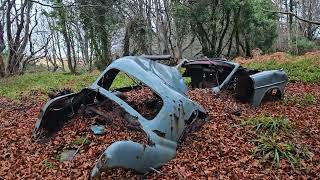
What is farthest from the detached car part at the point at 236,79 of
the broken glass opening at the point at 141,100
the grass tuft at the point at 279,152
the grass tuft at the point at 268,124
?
the grass tuft at the point at 279,152

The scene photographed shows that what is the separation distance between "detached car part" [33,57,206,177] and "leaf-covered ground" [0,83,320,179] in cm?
24

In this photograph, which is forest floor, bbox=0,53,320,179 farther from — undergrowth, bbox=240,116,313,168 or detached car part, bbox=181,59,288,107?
detached car part, bbox=181,59,288,107

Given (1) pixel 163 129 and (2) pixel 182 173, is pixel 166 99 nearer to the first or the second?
(1) pixel 163 129

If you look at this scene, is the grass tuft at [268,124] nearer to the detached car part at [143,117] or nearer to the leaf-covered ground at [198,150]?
the leaf-covered ground at [198,150]

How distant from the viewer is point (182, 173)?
17.6 feet

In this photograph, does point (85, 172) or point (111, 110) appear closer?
point (85, 172)

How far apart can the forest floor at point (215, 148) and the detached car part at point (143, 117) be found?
245mm

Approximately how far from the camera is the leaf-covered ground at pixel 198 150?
5508 mm

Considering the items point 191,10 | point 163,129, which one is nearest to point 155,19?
point 191,10

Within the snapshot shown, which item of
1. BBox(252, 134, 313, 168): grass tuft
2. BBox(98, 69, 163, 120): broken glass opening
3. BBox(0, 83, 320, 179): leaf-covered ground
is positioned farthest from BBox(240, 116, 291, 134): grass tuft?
BBox(98, 69, 163, 120): broken glass opening

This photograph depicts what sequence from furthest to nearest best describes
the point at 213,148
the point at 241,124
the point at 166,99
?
the point at 241,124
the point at 213,148
the point at 166,99

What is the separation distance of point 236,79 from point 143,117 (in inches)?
158

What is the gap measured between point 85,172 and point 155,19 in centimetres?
2026

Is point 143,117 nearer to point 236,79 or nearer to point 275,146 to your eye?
point 275,146
